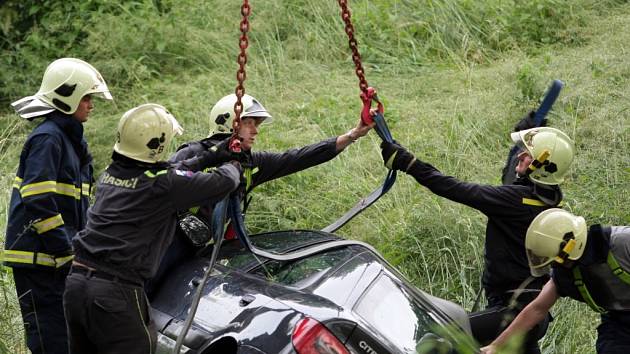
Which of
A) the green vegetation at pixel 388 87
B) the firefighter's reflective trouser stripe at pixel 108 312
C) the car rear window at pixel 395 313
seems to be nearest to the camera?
the car rear window at pixel 395 313

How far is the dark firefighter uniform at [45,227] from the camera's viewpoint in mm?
5039

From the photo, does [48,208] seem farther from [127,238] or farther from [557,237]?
[557,237]

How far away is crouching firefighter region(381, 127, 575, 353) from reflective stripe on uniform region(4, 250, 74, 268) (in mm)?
2347

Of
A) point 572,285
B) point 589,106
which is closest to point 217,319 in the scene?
point 572,285

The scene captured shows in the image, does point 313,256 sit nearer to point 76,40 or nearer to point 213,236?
point 213,236

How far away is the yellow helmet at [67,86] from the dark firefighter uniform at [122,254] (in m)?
0.96

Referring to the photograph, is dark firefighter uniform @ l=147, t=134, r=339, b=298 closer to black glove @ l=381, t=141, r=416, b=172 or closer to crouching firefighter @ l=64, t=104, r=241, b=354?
black glove @ l=381, t=141, r=416, b=172

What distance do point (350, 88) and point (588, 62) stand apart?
2633mm

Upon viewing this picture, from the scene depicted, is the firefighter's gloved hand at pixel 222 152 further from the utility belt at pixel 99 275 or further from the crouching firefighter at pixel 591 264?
the crouching firefighter at pixel 591 264

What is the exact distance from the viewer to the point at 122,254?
4449 mm

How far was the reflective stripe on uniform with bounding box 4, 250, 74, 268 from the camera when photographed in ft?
16.7

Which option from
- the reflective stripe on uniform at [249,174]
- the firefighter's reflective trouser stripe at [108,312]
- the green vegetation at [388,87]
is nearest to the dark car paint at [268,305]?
the firefighter's reflective trouser stripe at [108,312]

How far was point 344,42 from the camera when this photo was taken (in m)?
11.4

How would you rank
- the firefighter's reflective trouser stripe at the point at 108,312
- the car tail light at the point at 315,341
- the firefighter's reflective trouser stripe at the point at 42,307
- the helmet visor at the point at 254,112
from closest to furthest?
1. the car tail light at the point at 315,341
2. the firefighter's reflective trouser stripe at the point at 108,312
3. the firefighter's reflective trouser stripe at the point at 42,307
4. the helmet visor at the point at 254,112
